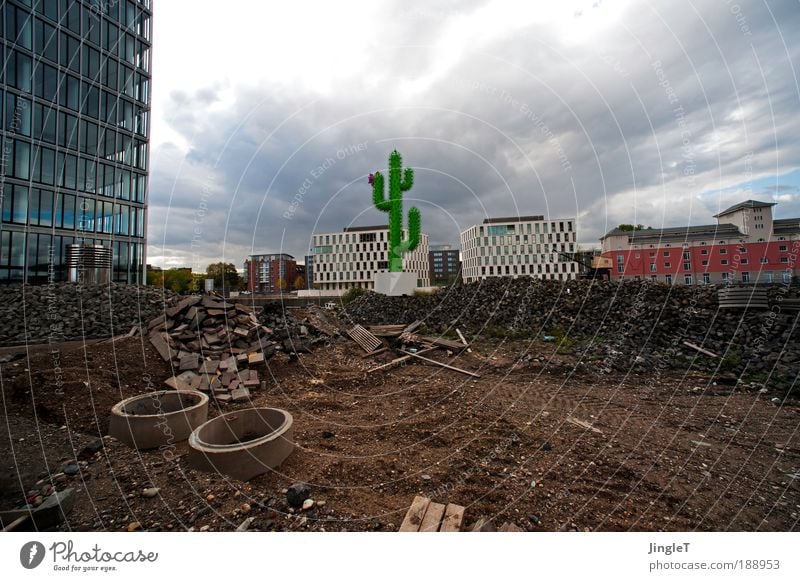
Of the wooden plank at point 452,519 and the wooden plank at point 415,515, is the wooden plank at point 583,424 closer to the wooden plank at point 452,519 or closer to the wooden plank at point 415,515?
the wooden plank at point 452,519

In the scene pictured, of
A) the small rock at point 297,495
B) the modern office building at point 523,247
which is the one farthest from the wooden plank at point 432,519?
the modern office building at point 523,247

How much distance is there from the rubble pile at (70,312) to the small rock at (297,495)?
352 inches

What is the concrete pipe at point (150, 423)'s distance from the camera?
4574 mm

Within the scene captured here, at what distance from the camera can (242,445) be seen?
3.81 metres

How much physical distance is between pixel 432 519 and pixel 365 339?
30.6 ft

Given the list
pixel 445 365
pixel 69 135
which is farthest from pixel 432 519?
pixel 69 135

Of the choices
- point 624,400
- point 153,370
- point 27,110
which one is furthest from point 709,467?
point 27,110

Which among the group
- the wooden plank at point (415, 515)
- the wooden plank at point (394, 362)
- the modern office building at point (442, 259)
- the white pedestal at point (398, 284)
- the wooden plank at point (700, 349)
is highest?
the modern office building at point (442, 259)

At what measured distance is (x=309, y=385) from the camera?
8289mm

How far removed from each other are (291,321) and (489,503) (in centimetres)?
1007

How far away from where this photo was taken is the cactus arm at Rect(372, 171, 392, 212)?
74.3 ft

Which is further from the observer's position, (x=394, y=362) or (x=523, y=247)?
(x=523, y=247)

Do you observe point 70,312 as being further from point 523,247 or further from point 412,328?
point 523,247

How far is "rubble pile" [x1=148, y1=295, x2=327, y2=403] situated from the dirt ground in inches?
19.3
